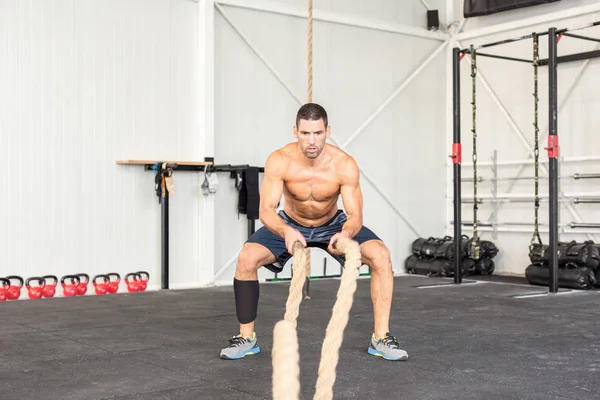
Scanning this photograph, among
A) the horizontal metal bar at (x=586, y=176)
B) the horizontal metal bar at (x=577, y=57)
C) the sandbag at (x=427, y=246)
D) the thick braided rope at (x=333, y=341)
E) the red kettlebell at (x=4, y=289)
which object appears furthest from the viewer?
the sandbag at (x=427, y=246)

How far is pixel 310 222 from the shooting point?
13.2ft

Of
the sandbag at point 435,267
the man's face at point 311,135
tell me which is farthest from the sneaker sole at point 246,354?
the sandbag at point 435,267

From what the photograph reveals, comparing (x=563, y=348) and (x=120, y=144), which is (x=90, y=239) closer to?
(x=120, y=144)

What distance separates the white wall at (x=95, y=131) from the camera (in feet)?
20.9

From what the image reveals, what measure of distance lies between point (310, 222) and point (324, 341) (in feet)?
6.11

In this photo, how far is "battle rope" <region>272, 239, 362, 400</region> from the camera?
1733mm

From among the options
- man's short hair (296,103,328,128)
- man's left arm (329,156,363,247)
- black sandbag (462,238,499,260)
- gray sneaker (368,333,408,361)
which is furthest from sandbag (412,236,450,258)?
man's short hair (296,103,328,128)

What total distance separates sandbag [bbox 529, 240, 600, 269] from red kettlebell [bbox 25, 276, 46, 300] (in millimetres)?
4481

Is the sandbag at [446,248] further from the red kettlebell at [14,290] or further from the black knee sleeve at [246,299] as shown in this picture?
the black knee sleeve at [246,299]

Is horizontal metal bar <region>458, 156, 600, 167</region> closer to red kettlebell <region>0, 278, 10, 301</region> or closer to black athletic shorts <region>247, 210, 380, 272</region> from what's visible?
black athletic shorts <region>247, 210, 380, 272</region>

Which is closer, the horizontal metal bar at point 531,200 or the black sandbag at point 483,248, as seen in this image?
the horizontal metal bar at point 531,200

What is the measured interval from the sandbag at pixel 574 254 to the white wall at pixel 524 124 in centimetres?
67

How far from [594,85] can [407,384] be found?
220 inches

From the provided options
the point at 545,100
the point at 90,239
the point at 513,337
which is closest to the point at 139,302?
the point at 90,239
